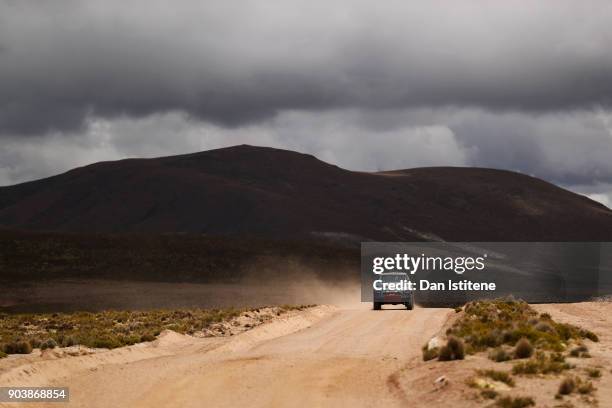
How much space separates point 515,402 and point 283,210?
15067 centimetres

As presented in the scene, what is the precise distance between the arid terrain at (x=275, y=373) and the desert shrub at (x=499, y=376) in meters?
0.22

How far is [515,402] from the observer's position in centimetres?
1418

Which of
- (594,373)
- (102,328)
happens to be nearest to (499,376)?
(594,373)

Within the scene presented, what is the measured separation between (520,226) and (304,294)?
122 metres

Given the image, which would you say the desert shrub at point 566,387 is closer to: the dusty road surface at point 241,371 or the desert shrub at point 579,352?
the dusty road surface at point 241,371

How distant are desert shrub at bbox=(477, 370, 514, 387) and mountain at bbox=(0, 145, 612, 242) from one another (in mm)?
128672

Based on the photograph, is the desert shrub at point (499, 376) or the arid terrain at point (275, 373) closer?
the arid terrain at point (275, 373)

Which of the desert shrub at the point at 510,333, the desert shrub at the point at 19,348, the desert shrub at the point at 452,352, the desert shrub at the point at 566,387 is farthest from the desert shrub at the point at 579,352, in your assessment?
the desert shrub at the point at 19,348

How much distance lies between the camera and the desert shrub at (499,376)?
1640cm

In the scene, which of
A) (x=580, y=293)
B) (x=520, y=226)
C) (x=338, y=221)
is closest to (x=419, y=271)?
(x=580, y=293)

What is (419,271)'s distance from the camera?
6569cm

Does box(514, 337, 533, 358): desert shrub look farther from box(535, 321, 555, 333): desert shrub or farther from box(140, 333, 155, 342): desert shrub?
box(140, 333, 155, 342): desert shrub

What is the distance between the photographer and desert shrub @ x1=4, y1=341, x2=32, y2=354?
920 inches

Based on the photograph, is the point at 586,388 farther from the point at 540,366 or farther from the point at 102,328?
the point at 102,328
